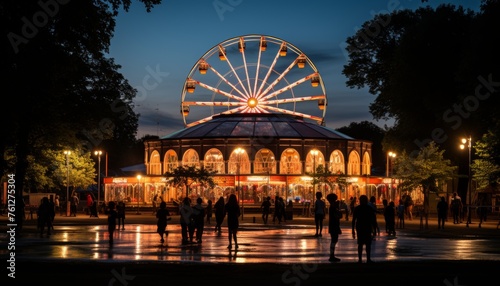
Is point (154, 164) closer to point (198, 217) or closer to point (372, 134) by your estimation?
point (198, 217)

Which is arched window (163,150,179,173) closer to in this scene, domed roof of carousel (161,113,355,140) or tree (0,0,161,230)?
domed roof of carousel (161,113,355,140)

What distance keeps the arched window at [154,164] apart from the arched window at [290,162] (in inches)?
548

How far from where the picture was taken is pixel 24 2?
93.1 feet

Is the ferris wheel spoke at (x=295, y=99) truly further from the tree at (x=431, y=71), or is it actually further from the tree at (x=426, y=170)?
the tree at (x=426, y=170)

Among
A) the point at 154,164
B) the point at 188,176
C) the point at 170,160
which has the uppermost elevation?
the point at 170,160

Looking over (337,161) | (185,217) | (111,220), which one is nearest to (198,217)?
(185,217)

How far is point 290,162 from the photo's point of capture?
87562 mm

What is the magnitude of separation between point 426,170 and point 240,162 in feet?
85.0

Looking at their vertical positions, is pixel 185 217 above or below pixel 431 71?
below

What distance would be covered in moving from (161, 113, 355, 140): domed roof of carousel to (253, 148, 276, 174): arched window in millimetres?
1799

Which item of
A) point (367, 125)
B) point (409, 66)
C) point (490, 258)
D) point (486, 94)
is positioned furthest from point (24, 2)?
point (367, 125)

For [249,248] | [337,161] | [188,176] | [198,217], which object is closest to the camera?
[249,248]

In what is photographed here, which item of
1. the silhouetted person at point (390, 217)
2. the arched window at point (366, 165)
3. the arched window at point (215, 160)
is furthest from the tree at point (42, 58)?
the arched window at point (366, 165)

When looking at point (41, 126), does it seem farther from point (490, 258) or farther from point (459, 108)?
point (490, 258)
